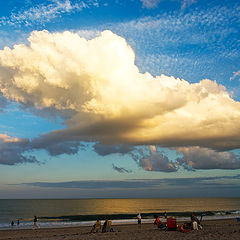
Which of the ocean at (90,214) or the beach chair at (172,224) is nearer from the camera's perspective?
the beach chair at (172,224)

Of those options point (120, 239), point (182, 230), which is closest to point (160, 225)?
point (182, 230)

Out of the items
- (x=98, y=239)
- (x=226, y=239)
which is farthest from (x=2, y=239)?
(x=226, y=239)

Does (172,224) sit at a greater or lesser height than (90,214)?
greater

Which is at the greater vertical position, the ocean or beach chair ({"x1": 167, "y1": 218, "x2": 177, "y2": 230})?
beach chair ({"x1": 167, "y1": 218, "x2": 177, "y2": 230})

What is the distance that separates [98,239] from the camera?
1948 centimetres

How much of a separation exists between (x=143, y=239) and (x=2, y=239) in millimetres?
16508

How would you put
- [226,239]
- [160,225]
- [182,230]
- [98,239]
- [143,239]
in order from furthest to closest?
[160,225] < [182,230] < [98,239] < [143,239] < [226,239]

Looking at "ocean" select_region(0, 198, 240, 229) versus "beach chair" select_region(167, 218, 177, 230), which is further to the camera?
"ocean" select_region(0, 198, 240, 229)

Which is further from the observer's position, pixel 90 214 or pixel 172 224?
pixel 90 214

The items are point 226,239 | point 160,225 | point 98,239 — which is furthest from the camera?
point 160,225

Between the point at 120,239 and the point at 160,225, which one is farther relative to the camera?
the point at 160,225

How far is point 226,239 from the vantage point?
16547mm

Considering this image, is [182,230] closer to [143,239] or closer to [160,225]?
[160,225]

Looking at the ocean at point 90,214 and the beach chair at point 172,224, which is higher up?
the beach chair at point 172,224
